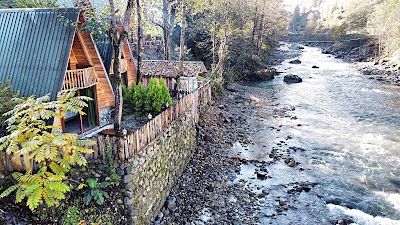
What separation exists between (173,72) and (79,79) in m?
11.7

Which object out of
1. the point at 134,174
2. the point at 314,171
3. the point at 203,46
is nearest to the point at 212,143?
the point at 314,171

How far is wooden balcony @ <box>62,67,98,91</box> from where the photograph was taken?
12305mm

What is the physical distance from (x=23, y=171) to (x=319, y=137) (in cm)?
1867

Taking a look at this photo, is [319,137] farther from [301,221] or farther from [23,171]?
[23,171]

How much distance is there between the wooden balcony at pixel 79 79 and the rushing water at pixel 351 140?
12.1 m

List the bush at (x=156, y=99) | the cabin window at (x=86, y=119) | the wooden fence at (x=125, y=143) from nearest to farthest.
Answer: the wooden fence at (x=125, y=143)
the cabin window at (x=86, y=119)
the bush at (x=156, y=99)

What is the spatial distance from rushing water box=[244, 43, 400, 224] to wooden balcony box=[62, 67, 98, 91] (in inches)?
475

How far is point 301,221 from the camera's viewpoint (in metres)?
12.1

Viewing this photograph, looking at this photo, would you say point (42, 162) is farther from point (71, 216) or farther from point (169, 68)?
point (169, 68)

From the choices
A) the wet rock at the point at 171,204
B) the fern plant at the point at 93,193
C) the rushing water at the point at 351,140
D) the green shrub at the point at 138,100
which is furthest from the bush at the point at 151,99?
the rushing water at the point at 351,140

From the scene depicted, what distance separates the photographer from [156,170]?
11930 mm

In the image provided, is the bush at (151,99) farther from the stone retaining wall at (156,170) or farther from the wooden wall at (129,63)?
the wooden wall at (129,63)

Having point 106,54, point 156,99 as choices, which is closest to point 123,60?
point 106,54

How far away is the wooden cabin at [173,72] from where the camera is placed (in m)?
23.4
